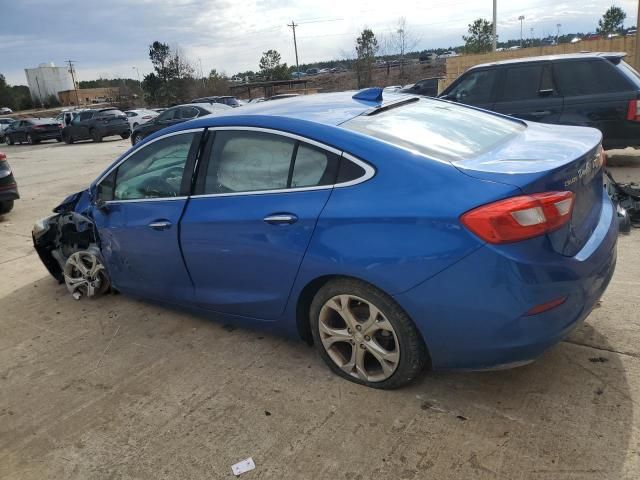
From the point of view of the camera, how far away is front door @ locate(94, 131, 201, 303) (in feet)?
11.9

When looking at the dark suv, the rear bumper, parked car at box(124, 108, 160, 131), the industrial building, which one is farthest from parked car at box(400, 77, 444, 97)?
the industrial building

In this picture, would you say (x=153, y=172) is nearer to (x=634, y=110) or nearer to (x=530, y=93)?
(x=530, y=93)

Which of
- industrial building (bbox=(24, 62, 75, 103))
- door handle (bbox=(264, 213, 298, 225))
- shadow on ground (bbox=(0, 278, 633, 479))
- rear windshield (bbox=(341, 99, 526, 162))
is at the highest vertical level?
industrial building (bbox=(24, 62, 75, 103))

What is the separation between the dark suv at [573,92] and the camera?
7.49 meters

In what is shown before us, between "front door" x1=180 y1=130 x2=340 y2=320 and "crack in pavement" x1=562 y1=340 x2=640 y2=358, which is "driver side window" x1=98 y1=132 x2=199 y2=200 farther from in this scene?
"crack in pavement" x1=562 y1=340 x2=640 y2=358

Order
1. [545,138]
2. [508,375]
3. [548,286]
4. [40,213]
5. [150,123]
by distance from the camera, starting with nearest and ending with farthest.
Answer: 1. [548,286]
2. [508,375]
3. [545,138]
4. [40,213]
5. [150,123]

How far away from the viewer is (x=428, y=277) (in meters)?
2.50

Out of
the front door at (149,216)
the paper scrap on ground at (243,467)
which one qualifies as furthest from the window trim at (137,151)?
the paper scrap on ground at (243,467)

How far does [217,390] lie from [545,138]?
2.45 meters

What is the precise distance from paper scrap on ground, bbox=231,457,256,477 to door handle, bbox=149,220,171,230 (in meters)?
1.68

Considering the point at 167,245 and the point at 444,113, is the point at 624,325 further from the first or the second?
the point at 167,245

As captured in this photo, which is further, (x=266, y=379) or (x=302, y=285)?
(x=266, y=379)

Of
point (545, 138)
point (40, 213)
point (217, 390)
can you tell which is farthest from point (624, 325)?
point (40, 213)

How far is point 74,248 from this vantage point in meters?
4.84
